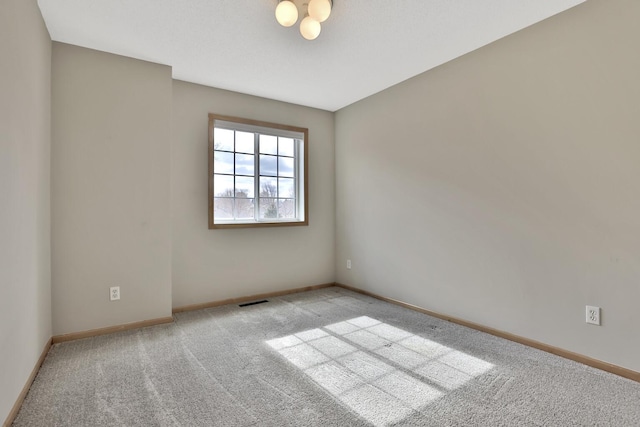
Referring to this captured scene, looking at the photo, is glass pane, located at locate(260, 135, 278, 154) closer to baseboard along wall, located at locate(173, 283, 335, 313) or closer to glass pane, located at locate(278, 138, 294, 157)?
glass pane, located at locate(278, 138, 294, 157)

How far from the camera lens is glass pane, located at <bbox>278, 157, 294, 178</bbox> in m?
4.14

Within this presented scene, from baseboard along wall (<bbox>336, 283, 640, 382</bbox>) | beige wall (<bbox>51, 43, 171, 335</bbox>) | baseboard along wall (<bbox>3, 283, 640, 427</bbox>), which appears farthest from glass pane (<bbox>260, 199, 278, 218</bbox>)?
baseboard along wall (<bbox>336, 283, 640, 382</bbox>)

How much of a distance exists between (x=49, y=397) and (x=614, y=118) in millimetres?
3889

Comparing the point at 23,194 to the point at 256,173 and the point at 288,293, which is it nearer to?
the point at 256,173

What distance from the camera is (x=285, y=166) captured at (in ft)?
13.7

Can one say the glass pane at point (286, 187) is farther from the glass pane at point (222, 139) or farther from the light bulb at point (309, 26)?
the light bulb at point (309, 26)

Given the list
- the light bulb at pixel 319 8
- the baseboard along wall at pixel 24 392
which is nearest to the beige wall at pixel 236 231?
the baseboard along wall at pixel 24 392

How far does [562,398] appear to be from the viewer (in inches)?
70.1

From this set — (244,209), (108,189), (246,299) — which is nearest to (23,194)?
(108,189)

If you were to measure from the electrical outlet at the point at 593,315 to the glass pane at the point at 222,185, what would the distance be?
3452 mm

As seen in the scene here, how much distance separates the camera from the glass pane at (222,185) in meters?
3.64

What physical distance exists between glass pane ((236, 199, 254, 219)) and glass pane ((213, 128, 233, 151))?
0.65m

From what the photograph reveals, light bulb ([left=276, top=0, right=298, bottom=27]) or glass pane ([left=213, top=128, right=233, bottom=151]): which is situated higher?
light bulb ([left=276, top=0, right=298, bottom=27])

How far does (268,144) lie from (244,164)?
0.43m
